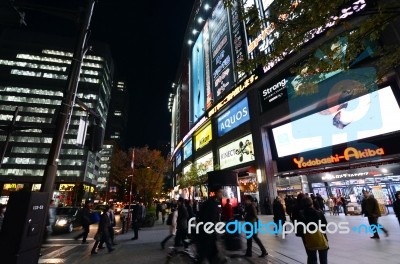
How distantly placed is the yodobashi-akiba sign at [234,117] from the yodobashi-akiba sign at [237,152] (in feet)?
6.72

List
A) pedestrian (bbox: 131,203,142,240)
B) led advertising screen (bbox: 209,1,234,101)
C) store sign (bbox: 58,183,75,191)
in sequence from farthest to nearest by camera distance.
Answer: store sign (bbox: 58,183,75,191)
led advertising screen (bbox: 209,1,234,101)
pedestrian (bbox: 131,203,142,240)

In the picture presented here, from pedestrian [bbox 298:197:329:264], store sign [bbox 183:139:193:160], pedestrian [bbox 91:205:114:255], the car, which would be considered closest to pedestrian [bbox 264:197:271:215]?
pedestrian [bbox 91:205:114:255]

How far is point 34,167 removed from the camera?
77.4m

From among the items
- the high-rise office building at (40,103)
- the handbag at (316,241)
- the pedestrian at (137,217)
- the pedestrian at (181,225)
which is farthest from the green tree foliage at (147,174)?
the high-rise office building at (40,103)

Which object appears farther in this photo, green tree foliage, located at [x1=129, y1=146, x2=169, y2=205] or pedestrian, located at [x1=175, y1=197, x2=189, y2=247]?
green tree foliage, located at [x1=129, y1=146, x2=169, y2=205]

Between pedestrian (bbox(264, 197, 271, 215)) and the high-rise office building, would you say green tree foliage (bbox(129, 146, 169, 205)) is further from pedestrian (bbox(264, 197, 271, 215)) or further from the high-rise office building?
the high-rise office building

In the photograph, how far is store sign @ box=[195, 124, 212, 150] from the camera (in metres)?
35.3

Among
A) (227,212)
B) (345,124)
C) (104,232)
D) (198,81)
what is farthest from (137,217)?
(198,81)

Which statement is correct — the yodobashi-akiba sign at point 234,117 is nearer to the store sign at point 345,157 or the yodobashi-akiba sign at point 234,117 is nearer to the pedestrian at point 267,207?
the store sign at point 345,157

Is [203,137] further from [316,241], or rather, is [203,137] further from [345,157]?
[316,241]

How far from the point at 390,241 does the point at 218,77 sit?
91.7ft

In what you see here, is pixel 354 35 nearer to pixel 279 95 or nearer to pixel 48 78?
pixel 279 95

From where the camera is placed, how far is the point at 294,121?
20.2m

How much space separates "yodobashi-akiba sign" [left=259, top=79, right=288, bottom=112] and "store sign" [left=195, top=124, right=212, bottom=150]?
42.0 ft
